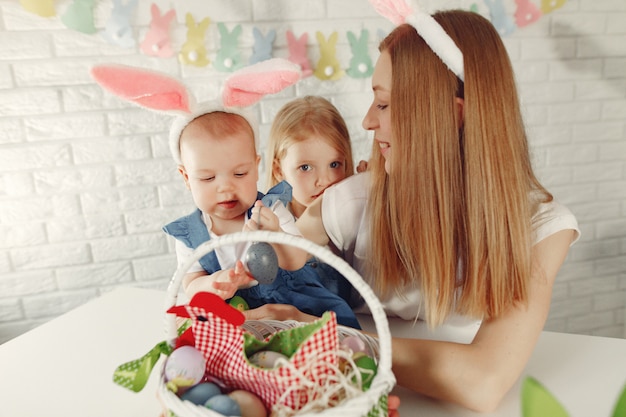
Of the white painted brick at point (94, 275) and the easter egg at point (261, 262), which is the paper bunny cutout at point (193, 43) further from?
the easter egg at point (261, 262)

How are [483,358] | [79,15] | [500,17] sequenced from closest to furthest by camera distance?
[483,358] → [79,15] → [500,17]

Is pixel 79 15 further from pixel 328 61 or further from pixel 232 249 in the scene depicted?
pixel 232 249

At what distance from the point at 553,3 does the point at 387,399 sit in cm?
215

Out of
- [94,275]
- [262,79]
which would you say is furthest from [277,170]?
[94,275]

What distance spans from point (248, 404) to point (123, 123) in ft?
5.20

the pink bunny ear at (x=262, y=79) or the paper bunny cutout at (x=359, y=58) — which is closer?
the pink bunny ear at (x=262, y=79)

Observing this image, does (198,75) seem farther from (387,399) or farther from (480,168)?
(387,399)

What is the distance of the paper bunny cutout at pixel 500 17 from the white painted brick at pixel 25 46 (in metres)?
1.77

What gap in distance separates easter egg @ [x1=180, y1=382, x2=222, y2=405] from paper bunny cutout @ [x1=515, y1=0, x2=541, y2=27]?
2117mm

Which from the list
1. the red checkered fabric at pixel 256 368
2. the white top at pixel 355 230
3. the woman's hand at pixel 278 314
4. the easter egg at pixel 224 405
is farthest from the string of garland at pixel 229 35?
the easter egg at pixel 224 405

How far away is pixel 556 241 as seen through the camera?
0.99 m

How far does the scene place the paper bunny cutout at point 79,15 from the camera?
6.15 ft

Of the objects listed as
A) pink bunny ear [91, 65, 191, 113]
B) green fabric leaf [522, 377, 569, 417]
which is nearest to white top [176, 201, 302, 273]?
pink bunny ear [91, 65, 191, 113]

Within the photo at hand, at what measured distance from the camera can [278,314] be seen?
1077mm
